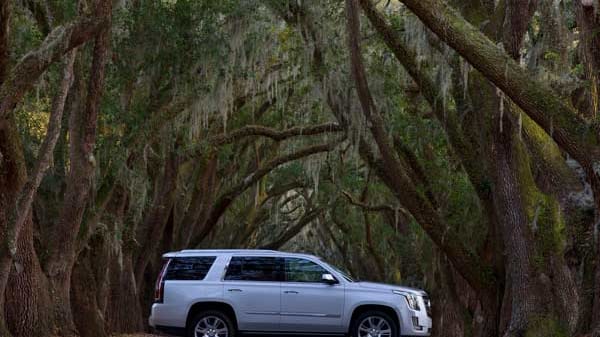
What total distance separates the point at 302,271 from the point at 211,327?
1.66m

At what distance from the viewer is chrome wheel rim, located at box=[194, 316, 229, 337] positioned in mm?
15781

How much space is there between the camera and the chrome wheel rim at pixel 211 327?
1578 centimetres

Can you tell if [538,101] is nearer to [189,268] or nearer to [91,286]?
[189,268]

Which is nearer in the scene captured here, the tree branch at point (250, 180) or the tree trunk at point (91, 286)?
the tree trunk at point (91, 286)

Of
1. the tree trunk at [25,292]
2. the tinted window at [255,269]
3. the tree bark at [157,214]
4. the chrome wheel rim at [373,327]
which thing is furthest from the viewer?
the tree bark at [157,214]

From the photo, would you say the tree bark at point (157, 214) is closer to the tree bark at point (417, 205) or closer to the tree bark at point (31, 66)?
the tree bark at point (417, 205)

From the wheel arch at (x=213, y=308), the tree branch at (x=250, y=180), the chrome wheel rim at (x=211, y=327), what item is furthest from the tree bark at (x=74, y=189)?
the tree branch at (x=250, y=180)

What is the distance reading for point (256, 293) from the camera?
15984 millimetres

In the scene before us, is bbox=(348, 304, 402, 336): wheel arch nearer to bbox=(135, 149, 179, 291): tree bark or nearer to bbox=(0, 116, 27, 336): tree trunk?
bbox=(0, 116, 27, 336): tree trunk

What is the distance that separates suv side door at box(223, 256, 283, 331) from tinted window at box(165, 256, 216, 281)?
0.36 m

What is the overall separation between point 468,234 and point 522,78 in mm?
10565

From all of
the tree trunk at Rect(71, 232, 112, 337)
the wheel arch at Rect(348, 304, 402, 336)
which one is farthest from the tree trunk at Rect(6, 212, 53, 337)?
the wheel arch at Rect(348, 304, 402, 336)

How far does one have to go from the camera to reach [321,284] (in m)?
15.9

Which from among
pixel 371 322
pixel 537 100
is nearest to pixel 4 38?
pixel 537 100
